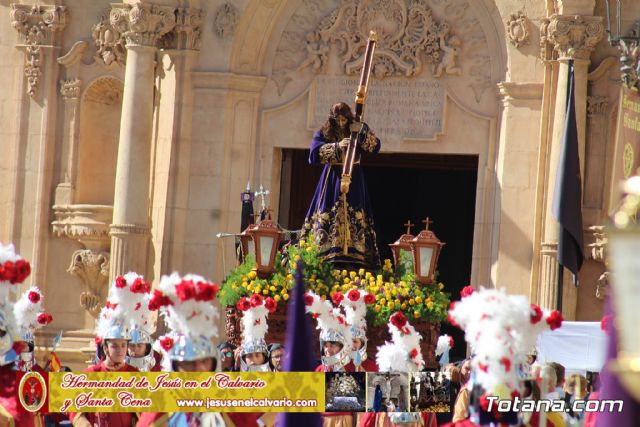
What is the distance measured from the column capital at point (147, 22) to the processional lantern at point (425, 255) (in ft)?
20.3

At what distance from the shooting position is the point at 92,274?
64.4ft

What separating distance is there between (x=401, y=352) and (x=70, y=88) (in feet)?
33.6

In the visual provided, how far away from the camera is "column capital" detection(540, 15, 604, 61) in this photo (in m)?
17.3

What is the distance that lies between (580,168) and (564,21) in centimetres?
177

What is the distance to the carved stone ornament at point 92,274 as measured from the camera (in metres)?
19.6

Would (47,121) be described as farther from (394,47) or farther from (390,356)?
(390,356)

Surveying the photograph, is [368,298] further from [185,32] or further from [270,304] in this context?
[185,32]

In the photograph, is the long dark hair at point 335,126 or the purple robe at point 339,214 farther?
the long dark hair at point 335,126

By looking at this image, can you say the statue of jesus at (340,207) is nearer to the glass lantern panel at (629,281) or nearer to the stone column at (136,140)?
the stone column at (136,140)

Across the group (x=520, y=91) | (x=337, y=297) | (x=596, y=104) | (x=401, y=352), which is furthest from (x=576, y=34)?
(x=401, y=352)

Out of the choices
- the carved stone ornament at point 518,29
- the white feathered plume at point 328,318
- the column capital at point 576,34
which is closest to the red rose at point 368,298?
the white feathered plume at point 328,318

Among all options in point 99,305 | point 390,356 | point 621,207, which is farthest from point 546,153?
point 621,207

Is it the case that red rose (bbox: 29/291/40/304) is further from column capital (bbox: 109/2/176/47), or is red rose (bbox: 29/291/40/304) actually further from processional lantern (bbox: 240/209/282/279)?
column capital (bbox: 109/2/176/47)

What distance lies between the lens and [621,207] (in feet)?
12.1
